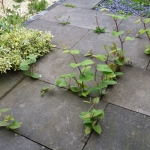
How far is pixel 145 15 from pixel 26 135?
9.21ft

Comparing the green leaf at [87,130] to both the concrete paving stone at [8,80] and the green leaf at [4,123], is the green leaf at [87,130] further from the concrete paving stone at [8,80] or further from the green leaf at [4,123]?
the concrete paving stone at [8,80]

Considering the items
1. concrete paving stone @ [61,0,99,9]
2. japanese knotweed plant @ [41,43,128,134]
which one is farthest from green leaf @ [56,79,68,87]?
concrete paving stone @ [61,0,99,9]

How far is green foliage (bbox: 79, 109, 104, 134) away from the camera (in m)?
1.74

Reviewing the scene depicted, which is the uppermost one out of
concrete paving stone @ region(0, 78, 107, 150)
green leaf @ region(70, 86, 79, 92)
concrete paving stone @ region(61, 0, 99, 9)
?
concrete paving stone @ region(61, 0, 99, 9)

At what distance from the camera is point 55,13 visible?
3824 millimetres

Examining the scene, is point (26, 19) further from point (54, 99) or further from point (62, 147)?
point (62, 147)

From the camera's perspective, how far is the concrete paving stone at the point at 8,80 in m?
2.27

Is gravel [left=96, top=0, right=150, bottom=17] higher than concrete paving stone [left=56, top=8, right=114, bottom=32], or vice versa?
gravel [left=96, top=0, right=150, bottom=17]

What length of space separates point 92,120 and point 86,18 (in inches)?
87.2

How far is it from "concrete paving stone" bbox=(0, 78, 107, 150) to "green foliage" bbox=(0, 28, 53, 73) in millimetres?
299

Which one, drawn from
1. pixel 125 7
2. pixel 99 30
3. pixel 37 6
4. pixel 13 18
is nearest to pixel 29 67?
pixel 99 30

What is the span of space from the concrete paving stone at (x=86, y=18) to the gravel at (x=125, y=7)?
296mm

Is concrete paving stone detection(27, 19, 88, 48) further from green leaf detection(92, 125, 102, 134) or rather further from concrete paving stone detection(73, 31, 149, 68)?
green leaf detection(92, 125, 102, 134)

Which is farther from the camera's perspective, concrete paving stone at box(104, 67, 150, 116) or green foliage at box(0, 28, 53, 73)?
green foliage at box(0, 28, 53, 73)
